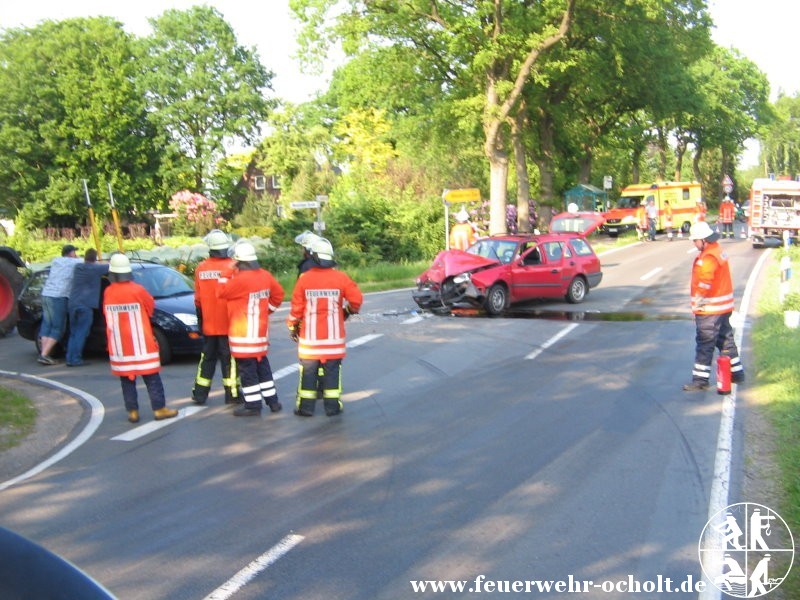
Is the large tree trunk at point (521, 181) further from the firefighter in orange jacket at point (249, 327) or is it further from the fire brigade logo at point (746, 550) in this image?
the fire brigade logo at point (746, 550)

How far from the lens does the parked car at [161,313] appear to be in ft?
38.0

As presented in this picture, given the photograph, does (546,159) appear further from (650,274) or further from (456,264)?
(456,264)

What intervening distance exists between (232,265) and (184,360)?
3.32 m

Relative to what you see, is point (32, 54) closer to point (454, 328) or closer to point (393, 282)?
point (393, 282)

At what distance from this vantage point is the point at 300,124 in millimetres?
51719

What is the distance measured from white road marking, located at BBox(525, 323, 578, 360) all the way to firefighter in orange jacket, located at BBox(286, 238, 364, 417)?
13.5 ft

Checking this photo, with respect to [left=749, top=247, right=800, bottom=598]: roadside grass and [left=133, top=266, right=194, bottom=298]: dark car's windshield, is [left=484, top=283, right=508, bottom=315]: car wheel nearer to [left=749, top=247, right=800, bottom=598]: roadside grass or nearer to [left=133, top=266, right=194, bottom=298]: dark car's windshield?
[left=749, top=247, right=800, bottom=598]: roadside grass

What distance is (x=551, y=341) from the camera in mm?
13508

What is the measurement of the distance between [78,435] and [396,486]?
367 centimetres

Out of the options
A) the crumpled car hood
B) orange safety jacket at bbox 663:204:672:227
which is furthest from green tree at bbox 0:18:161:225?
the crumpled car hood

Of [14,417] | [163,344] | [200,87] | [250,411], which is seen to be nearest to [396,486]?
[250,411]

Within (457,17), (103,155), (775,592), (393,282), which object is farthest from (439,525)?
(103,155)

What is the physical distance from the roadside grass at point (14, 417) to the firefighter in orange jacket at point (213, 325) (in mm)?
1761

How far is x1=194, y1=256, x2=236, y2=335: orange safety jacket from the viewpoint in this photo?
9281 mm
